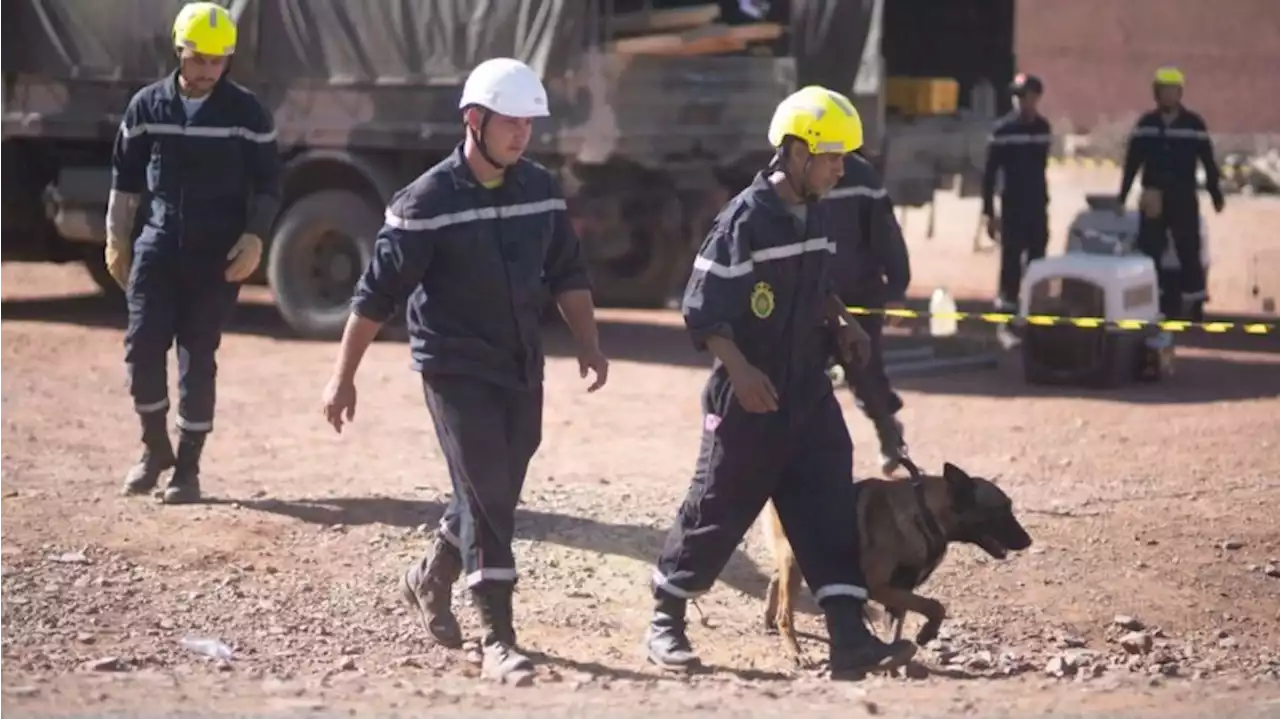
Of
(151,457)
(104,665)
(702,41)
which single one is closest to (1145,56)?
(702,41)

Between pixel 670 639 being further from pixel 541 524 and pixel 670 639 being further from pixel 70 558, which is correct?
pixel 70 558

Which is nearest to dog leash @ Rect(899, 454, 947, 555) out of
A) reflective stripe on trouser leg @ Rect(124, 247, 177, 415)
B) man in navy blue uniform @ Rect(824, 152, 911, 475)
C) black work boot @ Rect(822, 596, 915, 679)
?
black work boot @ Rect(822, 596, 915, 679)

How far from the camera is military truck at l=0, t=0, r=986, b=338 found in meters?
13.2

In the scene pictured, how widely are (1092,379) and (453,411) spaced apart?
6.96 m

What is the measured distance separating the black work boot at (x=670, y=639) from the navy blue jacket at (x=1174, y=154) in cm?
860

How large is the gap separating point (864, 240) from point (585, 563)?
2.04 meters

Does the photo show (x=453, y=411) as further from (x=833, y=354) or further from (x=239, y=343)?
(x=239, y=343)

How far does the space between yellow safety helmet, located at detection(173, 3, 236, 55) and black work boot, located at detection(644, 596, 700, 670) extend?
314cm

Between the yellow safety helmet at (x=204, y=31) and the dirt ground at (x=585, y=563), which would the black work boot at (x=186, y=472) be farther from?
the yellow safety helmet at (x=204, y=31)

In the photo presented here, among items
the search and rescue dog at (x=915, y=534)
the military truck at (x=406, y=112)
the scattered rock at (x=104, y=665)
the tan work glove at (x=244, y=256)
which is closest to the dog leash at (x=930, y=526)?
the search and rescue dog at (x=915, y=534)

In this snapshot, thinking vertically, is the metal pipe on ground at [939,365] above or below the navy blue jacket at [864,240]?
below

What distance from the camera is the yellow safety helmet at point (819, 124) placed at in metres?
6.30

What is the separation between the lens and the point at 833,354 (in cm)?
661

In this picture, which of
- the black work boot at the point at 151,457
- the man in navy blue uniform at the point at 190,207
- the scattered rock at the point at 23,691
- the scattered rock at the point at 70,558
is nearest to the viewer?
the scattered rock at the point at 23,691
